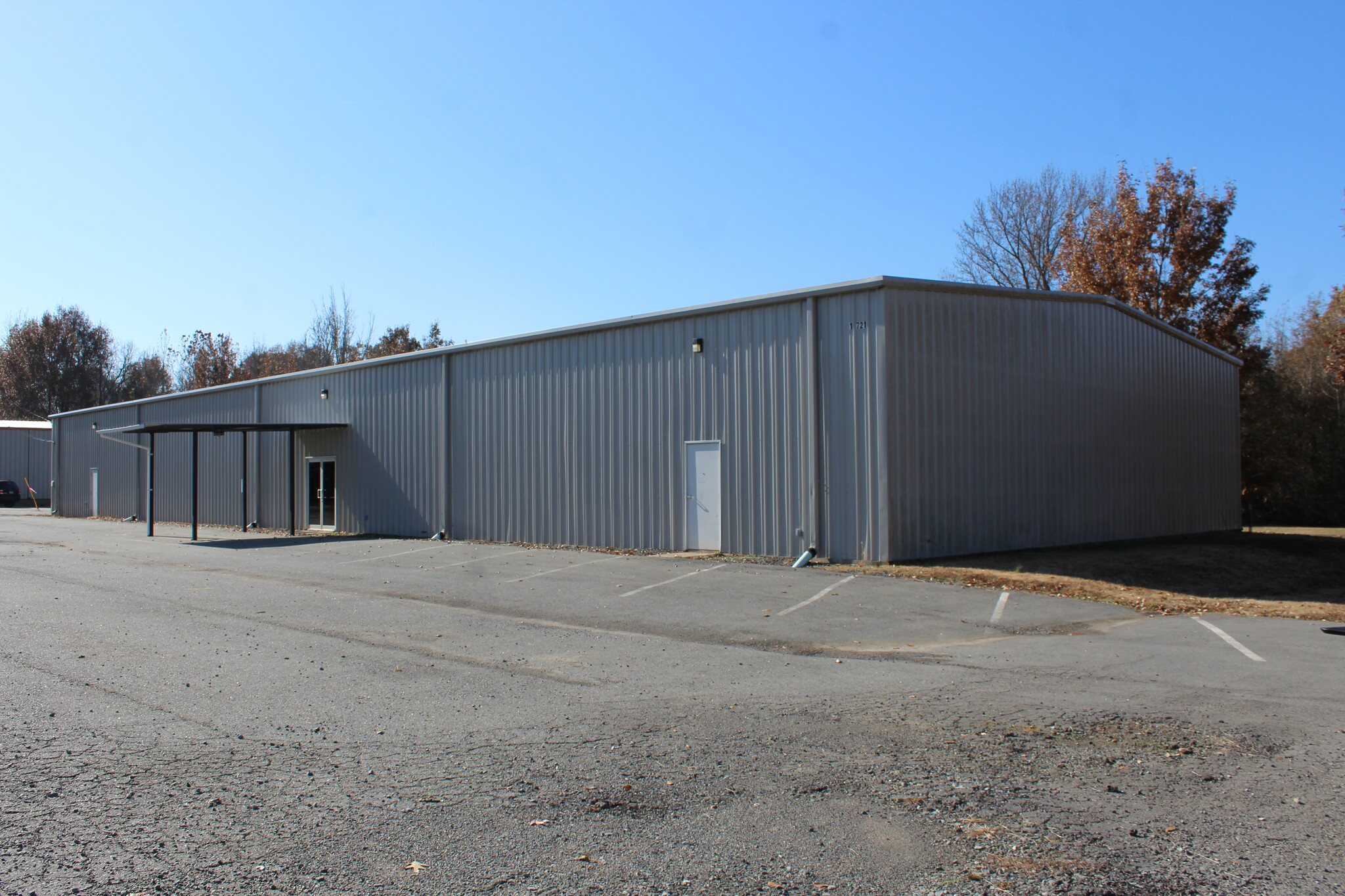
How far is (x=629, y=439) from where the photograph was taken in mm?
19594

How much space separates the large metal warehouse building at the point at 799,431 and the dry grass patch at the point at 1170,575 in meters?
1.00

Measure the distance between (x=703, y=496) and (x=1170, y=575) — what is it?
839 centimetres

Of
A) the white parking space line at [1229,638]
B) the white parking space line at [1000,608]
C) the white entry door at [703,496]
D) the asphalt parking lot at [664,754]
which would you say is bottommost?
the white parking space line at [1229,638]

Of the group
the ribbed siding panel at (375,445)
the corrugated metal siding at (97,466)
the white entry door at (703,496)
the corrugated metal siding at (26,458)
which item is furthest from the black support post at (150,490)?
the corrugated metal siding at (26,458)

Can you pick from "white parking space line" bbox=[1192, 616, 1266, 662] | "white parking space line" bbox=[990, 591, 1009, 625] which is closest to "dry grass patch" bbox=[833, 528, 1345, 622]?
"white parking space line" bbox=[990, 591, 1009, 625]

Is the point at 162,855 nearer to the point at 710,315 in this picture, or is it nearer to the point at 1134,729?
the point at 1134,729

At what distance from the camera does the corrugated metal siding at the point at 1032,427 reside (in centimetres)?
1650

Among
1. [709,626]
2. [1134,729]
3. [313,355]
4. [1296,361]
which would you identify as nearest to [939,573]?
[709,626]

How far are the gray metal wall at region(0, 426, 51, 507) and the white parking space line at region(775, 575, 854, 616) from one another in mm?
59408

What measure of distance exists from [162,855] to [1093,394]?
830 inches

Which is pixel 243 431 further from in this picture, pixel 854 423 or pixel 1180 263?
pixel 1180 263

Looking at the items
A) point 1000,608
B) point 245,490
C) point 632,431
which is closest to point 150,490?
point 245,490

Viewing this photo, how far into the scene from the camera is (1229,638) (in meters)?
10.2

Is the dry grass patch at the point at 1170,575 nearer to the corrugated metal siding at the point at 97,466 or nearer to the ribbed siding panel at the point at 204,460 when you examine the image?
the ribbed siding panel at the point at 204,460
